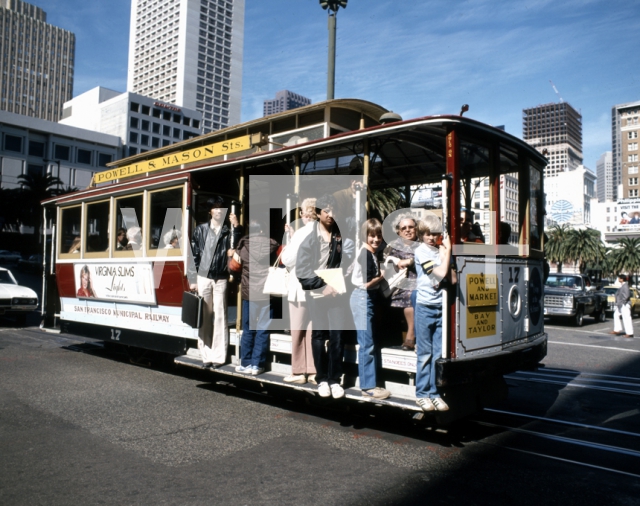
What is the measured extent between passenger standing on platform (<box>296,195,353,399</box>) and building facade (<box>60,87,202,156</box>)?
327 ft

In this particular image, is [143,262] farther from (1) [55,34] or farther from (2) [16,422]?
(1) [55,34]

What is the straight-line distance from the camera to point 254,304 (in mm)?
6656

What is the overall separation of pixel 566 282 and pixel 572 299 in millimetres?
2198

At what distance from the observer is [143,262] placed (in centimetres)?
827

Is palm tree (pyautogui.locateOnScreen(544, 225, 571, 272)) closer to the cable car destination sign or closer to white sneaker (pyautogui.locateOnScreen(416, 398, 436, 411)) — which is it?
the cable car destination sign

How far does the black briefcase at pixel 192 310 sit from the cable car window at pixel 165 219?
0.95 meters

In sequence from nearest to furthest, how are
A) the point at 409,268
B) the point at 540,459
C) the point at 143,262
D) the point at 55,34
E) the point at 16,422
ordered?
the point at 540,459, the point at 16,422, the point at 409,268, the point at 143,262, the point at 55,34

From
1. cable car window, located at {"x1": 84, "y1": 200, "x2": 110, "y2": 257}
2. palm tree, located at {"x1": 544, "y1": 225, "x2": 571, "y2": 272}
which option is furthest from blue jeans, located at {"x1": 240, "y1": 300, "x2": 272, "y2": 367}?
palm tree, located at {"x1": 544, "y1": 225, "x2": 571, "y2": 272}

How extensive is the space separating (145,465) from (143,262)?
4238 millimetres

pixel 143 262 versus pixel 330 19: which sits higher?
pixel 330 19

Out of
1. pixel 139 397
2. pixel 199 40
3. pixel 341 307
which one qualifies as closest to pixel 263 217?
pixel 341 307

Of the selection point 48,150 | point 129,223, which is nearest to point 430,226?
point 129,223

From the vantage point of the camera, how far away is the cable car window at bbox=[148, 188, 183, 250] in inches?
309

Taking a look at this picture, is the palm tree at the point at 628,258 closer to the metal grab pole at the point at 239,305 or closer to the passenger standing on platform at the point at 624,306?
the passenger standing on platform at the point at 624,306
